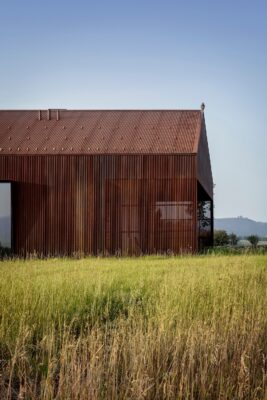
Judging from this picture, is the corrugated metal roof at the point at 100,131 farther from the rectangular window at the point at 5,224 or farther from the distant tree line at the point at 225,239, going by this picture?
the distant tree line at the point at 225,239

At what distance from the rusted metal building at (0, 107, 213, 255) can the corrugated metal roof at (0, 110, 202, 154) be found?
0.07 meters

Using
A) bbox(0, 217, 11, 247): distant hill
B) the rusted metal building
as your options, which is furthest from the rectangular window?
the rusted metal building

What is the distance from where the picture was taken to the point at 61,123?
23.6m

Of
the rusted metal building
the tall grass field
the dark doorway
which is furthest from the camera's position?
the dark doorway

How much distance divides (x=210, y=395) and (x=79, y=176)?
16564mm

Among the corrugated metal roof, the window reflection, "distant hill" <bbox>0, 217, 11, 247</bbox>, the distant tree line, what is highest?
the corrugated metal roof

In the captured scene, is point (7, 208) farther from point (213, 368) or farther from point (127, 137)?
point (213, 368)

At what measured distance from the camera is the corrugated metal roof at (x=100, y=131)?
21.4 m

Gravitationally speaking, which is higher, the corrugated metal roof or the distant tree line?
the corrugated metal roof

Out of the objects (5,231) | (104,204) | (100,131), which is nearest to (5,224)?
(5,231)

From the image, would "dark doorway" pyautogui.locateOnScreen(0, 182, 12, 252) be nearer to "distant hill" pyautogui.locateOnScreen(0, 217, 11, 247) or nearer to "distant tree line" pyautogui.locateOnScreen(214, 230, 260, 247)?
"distant hill" pyautogui.locateOnScreen(0, 217, 11, 247)

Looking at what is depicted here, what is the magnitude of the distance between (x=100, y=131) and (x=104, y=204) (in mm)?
3272

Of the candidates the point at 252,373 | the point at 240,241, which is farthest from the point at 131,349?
the point at 240,241

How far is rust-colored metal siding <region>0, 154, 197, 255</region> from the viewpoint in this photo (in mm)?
20500
